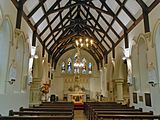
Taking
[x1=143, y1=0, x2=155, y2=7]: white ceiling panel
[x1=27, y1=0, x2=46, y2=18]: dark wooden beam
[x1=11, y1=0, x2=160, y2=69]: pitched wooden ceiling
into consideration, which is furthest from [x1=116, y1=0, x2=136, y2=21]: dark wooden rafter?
[x1=27, y1=0, x2=46, y2=18]: dark wooden beam

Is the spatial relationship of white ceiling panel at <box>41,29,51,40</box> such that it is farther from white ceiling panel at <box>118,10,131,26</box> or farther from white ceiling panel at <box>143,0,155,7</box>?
white ceiling panel at <box>143,0,155,7</box>

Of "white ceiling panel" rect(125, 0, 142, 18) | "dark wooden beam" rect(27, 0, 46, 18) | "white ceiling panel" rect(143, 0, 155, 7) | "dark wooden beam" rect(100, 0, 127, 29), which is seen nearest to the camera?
"white ceiling panel" rect(143, 0, 155, 7)

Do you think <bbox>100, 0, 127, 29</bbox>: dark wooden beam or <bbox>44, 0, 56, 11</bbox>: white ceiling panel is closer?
<bbox>44, 0, 56, 11</bbox>: white ceiling panel

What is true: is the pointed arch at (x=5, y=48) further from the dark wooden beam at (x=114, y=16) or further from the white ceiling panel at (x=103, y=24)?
the white ceiling panel at (x=103, y=24)

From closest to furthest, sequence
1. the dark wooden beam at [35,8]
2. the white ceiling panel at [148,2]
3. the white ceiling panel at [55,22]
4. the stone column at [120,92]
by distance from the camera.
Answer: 1. the white ceiling panel at [148,2]
2. the dark wooden beam at [35,8]
3. the white ceiling panel at [55,22]
4. the stone column at [120,92]

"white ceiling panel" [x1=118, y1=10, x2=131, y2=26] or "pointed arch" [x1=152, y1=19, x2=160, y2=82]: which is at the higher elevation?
"white ceiling panel" [x1=118, y1=10, x2=131, y2=26]

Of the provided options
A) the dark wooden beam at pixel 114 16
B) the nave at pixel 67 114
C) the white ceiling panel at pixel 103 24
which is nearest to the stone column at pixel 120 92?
the white ceiling panel at pixel 103 24

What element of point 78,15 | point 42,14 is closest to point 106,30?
point 78,15

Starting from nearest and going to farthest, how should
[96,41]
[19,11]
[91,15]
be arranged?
[19,11] → [91,15] → [96,41]

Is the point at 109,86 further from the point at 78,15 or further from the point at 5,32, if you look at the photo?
the point at 5,32

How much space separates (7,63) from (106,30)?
6.94 m

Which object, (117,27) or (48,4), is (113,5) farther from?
(48,4)

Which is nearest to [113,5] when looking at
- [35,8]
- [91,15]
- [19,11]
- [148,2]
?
[148,2]

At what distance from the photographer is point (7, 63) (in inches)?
229
